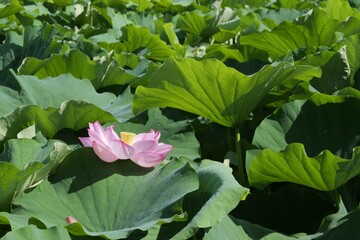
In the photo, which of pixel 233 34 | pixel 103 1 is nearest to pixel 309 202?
pixel 233 34

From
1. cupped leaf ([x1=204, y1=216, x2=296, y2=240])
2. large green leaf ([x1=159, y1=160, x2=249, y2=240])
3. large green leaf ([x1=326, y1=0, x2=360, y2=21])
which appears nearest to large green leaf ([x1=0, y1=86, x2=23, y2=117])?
large green leaf ([x1=159, y1=160, x2=249, y2=240])

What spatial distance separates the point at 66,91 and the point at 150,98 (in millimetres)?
261

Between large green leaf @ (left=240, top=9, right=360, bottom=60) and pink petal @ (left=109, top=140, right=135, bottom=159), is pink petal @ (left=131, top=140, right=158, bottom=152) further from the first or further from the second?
large green leaf @ (left=240, top=9, right=360, bottom=60)

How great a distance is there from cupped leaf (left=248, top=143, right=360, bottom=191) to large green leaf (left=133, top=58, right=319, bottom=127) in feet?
0.67

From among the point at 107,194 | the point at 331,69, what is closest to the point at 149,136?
the point at 107,194

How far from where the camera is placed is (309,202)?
138 cm

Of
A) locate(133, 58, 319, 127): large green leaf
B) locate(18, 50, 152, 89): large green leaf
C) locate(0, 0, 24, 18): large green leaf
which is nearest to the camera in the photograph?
locate(133, 58, 319, 127): large green leaf

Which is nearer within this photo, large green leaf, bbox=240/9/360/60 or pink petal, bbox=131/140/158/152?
pink petal, bbox=131/140/158/152

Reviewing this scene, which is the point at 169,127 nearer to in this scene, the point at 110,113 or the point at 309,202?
the point at 110,113

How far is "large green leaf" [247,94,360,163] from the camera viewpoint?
144 cm

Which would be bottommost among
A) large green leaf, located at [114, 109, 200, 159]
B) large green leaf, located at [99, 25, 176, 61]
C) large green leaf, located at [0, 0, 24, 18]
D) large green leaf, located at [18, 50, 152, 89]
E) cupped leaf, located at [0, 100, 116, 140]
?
→ large green leaf, located at [0, 0, 24, 18]

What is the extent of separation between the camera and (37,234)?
3.27 ft

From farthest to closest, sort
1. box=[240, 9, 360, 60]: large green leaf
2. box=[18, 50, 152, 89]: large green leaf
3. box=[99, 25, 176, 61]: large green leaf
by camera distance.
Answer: box=[99, 25, 176, 61]: large green leaf → box=[240, 9, 360, 60]: large green leaf → box=[18, 50, 152, 89]: large green leaf

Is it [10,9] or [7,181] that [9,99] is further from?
[10,9]
